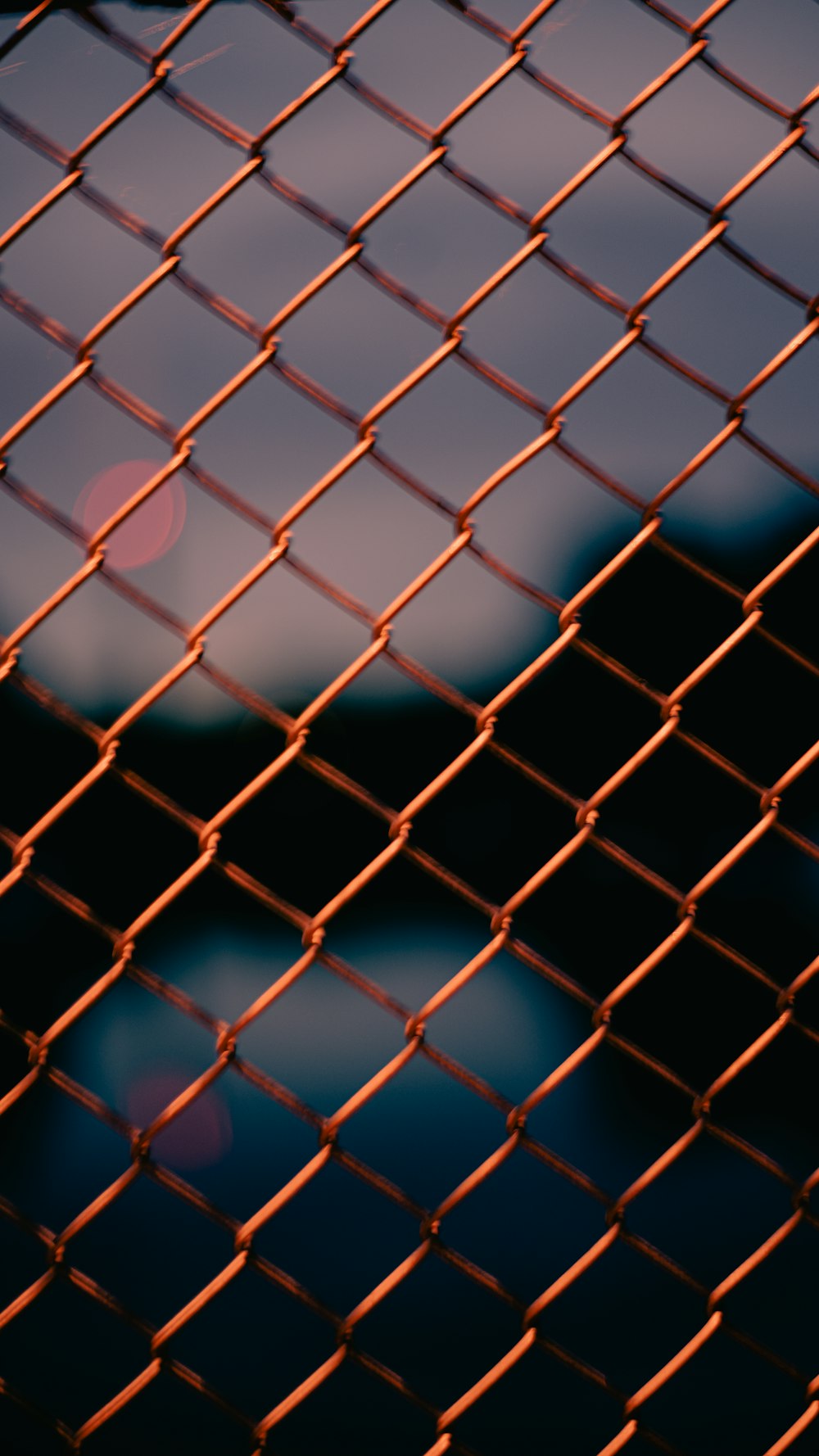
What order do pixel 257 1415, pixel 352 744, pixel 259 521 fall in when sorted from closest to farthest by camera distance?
pixel 259 521, pixel 257 1415, pixel 352 744

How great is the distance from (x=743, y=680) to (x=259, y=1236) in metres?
3.09

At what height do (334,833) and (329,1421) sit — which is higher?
(334,833)

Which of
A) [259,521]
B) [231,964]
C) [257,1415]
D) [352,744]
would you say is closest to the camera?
[259,521]

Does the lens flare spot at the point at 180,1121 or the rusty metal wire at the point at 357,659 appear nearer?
the rusty metal wire at the point at 357,659

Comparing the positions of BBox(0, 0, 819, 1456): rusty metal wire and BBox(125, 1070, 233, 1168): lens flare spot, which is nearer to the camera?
BBox(0, 0, 819, 1456): rusty metal wire

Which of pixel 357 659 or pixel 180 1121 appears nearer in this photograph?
pixel 357 659

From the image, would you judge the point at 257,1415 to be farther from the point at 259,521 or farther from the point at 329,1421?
the point at 259,521

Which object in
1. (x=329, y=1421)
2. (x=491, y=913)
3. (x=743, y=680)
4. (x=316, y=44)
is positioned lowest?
(x=329, y=1421)

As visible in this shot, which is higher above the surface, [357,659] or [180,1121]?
[357,659]

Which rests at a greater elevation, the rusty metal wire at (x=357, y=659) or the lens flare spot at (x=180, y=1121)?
the rusty metal wire at (x=357, y=659)

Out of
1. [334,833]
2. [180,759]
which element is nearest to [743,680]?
[334,833]

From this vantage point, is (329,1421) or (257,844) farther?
(257,844)

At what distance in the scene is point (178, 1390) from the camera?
11.0 feet

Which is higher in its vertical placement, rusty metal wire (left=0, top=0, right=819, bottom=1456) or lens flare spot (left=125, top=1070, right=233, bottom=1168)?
rusty metal wire (left=0, top=0, right=819, bottom=1456)
